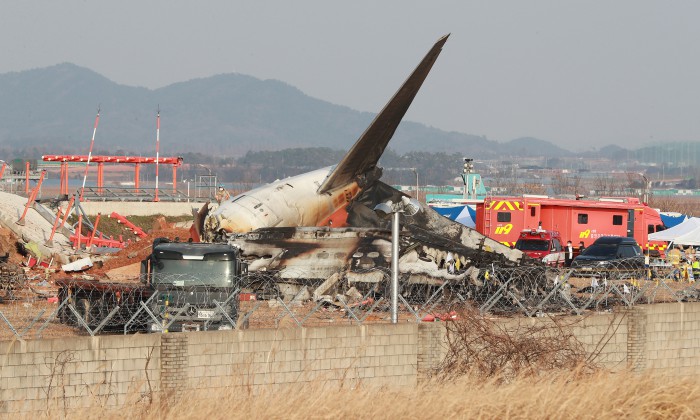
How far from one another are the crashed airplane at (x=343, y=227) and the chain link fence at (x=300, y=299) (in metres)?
0.97

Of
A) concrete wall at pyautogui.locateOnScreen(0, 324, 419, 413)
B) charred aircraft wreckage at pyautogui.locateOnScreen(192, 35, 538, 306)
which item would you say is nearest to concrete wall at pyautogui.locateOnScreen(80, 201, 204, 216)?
charred aircraft wreckage at pyautogui.locateOnScreen(192, 35, 538, 306)

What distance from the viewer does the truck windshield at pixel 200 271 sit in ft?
88.5

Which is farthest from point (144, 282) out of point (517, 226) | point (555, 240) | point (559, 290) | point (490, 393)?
point (517, 226)

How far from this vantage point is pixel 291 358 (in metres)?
19.5

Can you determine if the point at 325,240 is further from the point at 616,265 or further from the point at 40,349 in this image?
the point at 40,349

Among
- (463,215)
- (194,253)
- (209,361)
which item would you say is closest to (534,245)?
(463,215)

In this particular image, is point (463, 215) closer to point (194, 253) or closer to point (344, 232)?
point (344, 232)

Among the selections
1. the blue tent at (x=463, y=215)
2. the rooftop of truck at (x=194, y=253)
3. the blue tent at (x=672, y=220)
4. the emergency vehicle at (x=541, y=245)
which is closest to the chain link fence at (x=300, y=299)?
the rooftop of truck at (x=194, y=253)

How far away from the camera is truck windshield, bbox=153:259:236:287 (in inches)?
1062

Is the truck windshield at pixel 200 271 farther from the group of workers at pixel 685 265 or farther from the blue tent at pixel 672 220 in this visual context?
the blue tent at pixel 672 220

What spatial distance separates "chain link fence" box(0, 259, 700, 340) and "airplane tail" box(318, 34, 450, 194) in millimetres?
8261

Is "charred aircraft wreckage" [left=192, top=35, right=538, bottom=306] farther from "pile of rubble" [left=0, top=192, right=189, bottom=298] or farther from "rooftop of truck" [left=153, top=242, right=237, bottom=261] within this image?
"rooftop of truck" [left=153, top=242, right=237, bottom=261]

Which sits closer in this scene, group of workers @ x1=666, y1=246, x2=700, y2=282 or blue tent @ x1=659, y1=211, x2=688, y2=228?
group of workers @ x1=666, y1=246, x2=700, y2=282

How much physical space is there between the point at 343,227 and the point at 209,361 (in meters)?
19.0
